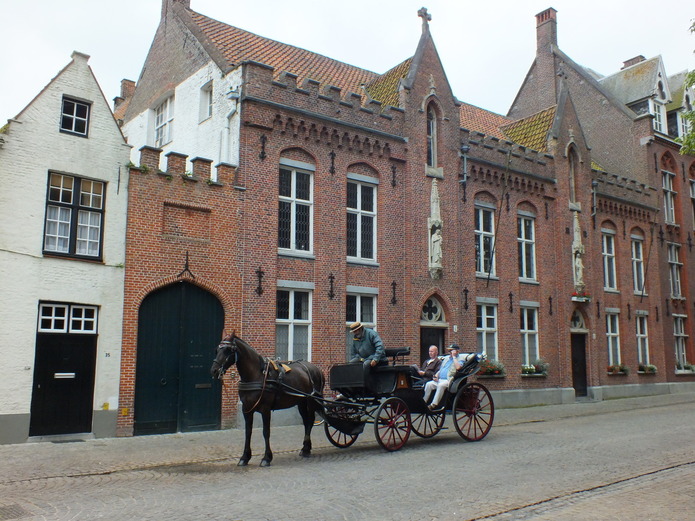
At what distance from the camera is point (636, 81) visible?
106 ft

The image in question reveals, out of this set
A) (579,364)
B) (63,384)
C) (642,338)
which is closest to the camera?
(63,384)

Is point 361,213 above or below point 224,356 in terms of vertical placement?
above

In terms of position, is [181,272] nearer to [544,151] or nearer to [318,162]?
[318,162]

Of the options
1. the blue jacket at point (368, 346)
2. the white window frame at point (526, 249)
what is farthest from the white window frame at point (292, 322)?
the white window frame at point (526, 249)

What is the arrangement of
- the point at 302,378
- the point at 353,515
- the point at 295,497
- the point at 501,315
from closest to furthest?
1. the point at 353,515
2. the point at 295,497
3. the point at 302,378
4. the point at 501,315

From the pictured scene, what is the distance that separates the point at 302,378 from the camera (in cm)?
1122

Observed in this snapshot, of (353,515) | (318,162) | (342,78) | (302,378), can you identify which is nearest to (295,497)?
(353,515)

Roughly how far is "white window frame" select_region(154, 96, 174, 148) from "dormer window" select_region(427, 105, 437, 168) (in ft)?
27.8

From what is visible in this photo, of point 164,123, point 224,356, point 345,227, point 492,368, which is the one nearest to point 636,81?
point 492,368

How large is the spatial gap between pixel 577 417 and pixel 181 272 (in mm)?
11755

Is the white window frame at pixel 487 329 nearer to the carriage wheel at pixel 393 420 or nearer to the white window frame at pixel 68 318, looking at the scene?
the carriage wheel at pixel 393 420

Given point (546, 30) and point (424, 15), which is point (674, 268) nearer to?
point (546, 30)

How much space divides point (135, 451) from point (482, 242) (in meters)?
14.3

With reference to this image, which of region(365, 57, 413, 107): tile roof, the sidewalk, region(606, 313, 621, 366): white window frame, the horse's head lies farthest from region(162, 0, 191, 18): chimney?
region(606, 313, 621, 366): white window frame
